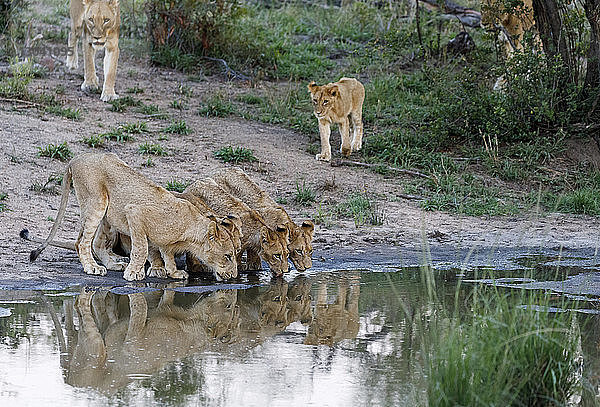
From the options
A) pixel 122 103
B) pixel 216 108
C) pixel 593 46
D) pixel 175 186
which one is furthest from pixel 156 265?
pixel 593 46

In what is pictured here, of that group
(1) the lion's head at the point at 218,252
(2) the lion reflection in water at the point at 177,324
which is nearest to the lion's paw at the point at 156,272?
(1) the lion's head at the point at 218,252

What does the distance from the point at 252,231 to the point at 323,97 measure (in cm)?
445

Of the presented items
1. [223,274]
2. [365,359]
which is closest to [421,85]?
[223,274]

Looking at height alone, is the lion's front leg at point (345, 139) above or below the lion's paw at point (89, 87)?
below

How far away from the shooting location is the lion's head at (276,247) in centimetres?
761

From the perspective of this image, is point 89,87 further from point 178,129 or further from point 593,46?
point 593,46

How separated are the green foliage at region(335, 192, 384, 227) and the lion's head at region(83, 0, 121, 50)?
4.98m

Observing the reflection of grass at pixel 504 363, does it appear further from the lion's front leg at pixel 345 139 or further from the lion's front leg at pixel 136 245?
the lion's front leg at pixel 345 139

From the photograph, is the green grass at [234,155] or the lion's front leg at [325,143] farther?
the lion's front leg at [325,143]

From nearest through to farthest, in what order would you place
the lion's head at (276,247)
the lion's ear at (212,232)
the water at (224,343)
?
the water at (224,343) < the lion's ear at (212,232) < the lion's head at (276,247)

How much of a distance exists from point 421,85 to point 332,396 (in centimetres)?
1153

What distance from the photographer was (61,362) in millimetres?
5008

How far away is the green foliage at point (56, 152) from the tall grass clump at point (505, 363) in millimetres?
7178

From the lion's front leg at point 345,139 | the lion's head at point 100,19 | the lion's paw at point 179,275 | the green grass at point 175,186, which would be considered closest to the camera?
the lion's paw at point 179,275
